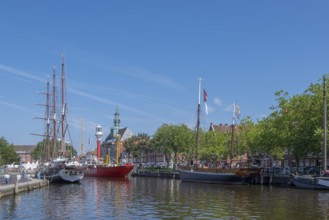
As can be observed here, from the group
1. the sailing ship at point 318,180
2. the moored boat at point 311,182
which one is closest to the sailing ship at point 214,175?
the moored boat at point 311,182

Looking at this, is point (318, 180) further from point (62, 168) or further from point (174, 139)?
point (174, 139)

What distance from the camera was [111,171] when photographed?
10975cm

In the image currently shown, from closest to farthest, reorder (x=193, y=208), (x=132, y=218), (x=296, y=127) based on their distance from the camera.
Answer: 1. (x=132, y=218)
2. (x=193, y=208)
3. (x=296, y=127)

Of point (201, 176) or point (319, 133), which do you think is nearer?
point (319, 133)

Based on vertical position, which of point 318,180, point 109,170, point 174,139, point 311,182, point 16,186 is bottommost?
→ point 109,170

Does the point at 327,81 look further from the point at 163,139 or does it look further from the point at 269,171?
the point at 163,139

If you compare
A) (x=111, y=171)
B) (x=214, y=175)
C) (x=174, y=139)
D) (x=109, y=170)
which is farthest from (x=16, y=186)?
(x=174, y=139)

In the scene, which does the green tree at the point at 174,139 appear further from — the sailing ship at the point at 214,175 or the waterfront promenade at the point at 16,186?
the waterfront promenade at the point at 16,186

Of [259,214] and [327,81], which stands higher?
[327,81]

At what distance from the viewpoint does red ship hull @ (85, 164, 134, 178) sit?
108 metres

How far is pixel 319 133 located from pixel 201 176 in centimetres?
2684

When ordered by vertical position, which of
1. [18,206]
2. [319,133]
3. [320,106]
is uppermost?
[320,106]

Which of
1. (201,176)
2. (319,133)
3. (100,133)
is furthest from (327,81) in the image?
(100,133)

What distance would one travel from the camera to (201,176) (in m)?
87.2
